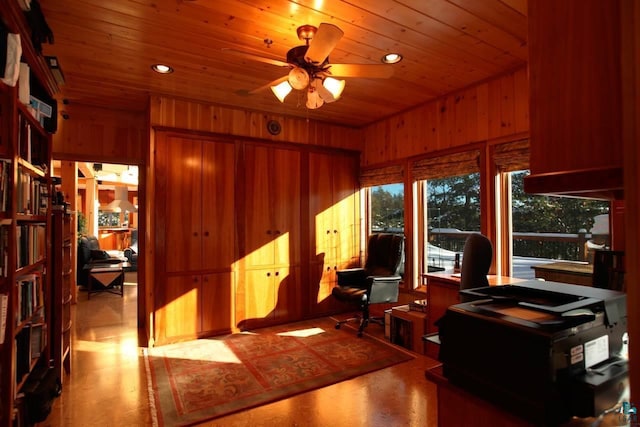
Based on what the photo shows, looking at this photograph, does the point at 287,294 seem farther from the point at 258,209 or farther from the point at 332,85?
the point at 332,85

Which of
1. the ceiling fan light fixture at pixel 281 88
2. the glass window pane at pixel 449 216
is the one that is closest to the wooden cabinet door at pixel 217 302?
the ceiling fan light fixture at pixel 281 88

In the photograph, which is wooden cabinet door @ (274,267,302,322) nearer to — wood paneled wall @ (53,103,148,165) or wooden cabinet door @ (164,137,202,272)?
wooden cabinet door @ (164,137,202,272)

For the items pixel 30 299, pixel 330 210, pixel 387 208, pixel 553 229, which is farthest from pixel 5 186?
pixel 387 208

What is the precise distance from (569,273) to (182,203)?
3.61 meters

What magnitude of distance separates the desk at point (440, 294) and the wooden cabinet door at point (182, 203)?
2499 mm

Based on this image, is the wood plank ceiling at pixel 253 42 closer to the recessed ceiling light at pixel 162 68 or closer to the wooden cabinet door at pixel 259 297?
the recessed ceiling light at pixel 162 68

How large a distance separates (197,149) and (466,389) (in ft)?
11.9

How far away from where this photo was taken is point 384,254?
4.35 metres

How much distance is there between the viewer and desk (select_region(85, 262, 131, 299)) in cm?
590

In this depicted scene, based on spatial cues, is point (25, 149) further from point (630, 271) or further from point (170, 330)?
point (630, 271)

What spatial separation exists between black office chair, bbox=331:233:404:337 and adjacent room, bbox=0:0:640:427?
0.10ft

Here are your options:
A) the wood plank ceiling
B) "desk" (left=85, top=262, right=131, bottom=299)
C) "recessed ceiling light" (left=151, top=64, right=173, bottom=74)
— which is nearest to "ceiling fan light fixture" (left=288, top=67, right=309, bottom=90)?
the wood plank ceiling

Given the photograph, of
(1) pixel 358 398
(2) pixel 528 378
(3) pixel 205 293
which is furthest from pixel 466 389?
(3) pixel 205 293

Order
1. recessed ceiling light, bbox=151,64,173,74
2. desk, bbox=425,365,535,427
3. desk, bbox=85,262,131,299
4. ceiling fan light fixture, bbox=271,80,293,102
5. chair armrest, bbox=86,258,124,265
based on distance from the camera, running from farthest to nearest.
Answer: chair armrest, bbox=86,258,124,265 → desk, bbox=85,262,131,299 → recessed ceiling light, bbox=151,64,173,74 → ceiling fan light fixture, bbox=271,80,293,102 → desk, bbox=425,365,535,427
